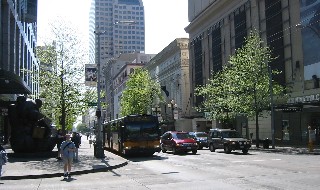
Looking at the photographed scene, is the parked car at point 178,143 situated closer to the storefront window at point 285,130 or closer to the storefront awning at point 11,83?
the storefront awning at point 11,83

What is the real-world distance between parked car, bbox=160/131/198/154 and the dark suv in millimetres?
2349

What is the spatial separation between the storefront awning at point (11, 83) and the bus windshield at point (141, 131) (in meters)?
8.99

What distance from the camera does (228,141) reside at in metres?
30.7

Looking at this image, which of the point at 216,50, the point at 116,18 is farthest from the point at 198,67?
the point at 116,18

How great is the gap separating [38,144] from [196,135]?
18.9 meters

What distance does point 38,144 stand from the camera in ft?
85.2

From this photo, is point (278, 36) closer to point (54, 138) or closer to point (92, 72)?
point (92, 72)

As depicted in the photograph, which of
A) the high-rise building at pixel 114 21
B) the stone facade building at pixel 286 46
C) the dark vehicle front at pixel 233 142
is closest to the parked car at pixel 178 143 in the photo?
the dark vehicle front at pixel 233 142

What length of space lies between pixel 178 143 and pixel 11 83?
47.2ft

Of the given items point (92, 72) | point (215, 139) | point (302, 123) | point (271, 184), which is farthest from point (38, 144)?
point (302, 123)

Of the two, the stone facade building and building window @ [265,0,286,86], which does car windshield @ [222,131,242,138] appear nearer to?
the stone facade building

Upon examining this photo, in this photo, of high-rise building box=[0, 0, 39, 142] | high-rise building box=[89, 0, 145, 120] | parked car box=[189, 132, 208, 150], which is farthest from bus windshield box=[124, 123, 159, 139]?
high-rise building box=[89, 0, 145, 120]

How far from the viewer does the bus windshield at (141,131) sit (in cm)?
2817

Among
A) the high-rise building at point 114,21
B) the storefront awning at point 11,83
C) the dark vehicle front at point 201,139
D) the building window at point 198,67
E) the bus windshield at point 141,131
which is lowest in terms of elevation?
the dark vehicle front at point 201,139
